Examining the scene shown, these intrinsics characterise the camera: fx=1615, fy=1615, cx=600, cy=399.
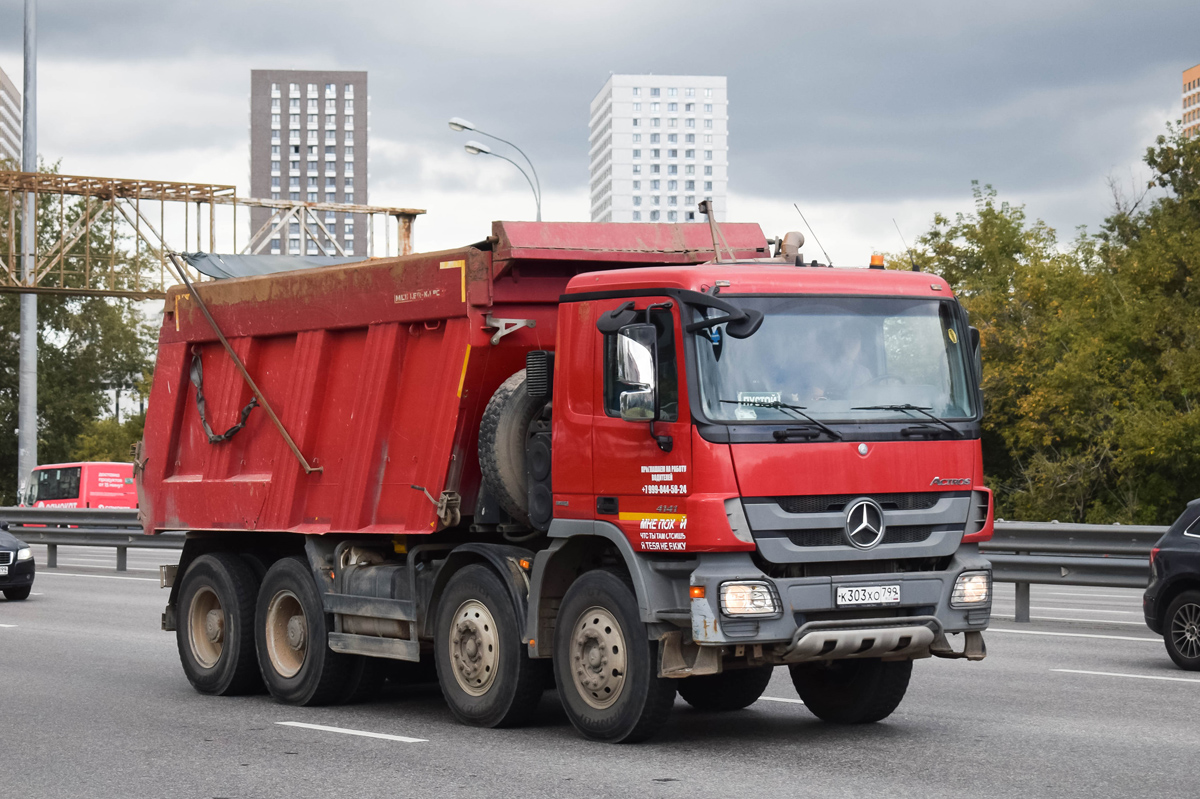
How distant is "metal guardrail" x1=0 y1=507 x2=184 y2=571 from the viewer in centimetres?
2609

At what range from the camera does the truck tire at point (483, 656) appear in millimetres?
9273

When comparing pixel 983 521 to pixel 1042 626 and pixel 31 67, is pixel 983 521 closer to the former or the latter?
pixel 1042 626

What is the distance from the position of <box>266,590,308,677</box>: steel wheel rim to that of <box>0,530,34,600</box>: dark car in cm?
1092

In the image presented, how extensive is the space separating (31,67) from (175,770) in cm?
3539

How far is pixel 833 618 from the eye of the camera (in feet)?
27.2

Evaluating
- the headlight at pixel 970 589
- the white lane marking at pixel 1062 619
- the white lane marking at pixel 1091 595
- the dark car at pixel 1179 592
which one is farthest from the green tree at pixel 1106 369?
the headlight at pixel 970 589

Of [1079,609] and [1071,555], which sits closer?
[1071,555]

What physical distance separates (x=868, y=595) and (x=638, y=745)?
150cm

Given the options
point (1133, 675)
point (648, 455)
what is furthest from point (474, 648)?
point (1133, 675)

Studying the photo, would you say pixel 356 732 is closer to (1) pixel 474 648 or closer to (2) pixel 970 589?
(1) pixel 474 648

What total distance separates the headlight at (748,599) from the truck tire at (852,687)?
130cm

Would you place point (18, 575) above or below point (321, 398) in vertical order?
below

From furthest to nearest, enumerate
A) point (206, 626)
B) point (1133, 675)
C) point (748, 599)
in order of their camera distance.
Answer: point (206, 626) < point (1133, 675) < point (748, 599)

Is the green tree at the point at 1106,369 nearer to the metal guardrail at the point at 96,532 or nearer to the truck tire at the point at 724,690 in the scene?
the metal guardrail at the point at 96,532
